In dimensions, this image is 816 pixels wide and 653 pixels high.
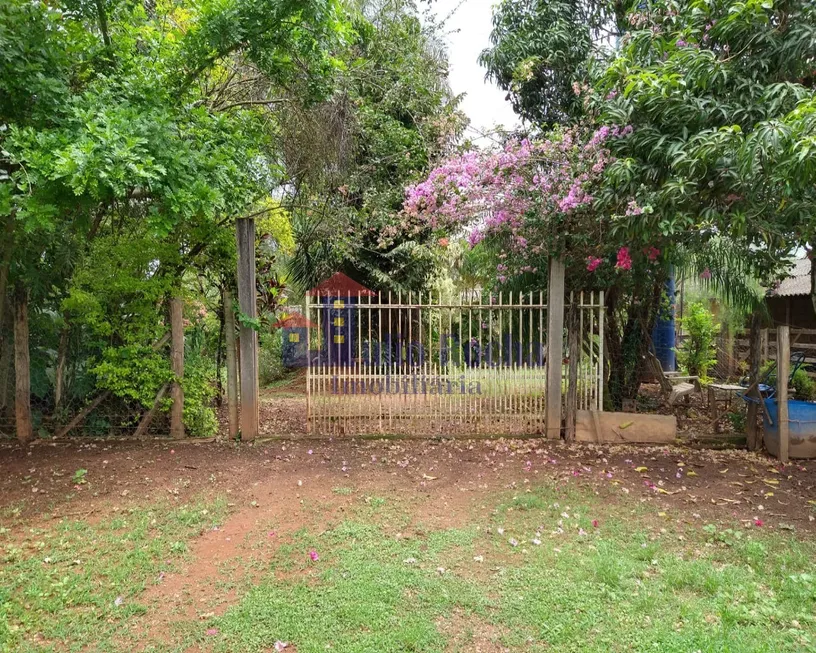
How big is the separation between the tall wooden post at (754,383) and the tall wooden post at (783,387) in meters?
0.24

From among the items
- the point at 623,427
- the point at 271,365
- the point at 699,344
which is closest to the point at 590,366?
the point at 623,427

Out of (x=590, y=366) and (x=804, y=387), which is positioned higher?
(x=590, y=366)

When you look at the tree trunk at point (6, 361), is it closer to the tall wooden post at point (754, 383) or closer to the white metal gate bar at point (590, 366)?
the white metal gate bar at point (590, 366)

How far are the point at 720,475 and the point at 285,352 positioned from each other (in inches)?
410

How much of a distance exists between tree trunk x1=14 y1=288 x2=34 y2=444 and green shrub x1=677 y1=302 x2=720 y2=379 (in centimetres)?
985

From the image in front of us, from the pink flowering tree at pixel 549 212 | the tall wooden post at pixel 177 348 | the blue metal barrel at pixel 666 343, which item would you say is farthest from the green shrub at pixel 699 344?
the tall wooden post at pixel 177 348

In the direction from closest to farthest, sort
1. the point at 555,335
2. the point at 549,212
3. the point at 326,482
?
the point at 326,482 → the point at 549,212 → the point at 555,335

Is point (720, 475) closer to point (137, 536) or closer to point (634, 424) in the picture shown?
point (634, 424)

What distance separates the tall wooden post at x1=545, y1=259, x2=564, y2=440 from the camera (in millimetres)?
5684

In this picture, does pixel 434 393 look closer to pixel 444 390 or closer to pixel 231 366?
pixel 444 390

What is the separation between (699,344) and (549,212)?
5.93m

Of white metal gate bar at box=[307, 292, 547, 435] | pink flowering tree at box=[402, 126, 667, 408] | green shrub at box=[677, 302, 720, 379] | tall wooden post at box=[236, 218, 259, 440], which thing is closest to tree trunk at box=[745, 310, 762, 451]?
pink flowering tree at box=[402, 126, 667, 408]

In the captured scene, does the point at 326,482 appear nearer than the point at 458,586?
A: No

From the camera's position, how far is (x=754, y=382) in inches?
214
